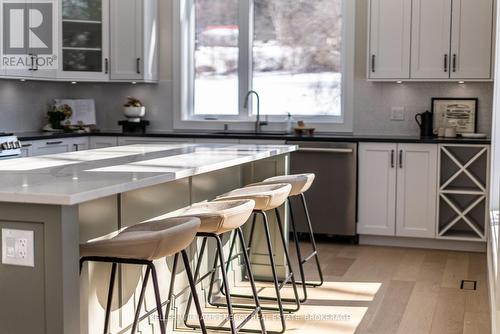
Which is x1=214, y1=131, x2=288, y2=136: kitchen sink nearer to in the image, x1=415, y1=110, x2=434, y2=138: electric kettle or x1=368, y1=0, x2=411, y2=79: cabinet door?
x1=368, y1=0, x2=411, y2=79: cabinet door

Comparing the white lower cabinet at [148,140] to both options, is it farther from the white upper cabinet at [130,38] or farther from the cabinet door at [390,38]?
the cabinet door at [390,38]

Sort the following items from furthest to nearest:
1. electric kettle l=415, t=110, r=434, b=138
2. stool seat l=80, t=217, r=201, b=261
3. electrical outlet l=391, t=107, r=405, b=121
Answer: electrical outlet l=391, t=107, r=405, b=121
electric kettle l=415, t=110, r=434, b=138
stool seat l=80, t=217, r=201, b=261

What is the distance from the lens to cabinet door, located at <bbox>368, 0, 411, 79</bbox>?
19.6 ft

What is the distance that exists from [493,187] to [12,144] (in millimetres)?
3578

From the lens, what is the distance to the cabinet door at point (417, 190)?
586 cm

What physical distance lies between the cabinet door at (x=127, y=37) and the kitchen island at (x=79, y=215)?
8.38 feet

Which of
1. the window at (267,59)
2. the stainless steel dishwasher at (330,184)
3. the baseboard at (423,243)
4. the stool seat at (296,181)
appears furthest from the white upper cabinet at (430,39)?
the stool seat at (296,181)

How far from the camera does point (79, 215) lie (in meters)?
2.79

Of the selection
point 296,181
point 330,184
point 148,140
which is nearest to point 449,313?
point 296,181

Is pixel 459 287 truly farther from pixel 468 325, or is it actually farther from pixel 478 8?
pixel 478 8

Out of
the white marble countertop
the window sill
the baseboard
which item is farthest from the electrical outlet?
the white marble countertop

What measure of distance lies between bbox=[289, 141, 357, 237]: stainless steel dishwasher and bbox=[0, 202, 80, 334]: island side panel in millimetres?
3806

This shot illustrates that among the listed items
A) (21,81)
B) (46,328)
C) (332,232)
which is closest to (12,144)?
(21,81)

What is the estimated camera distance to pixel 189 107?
709 centimetres
